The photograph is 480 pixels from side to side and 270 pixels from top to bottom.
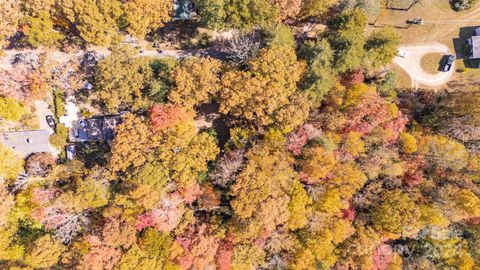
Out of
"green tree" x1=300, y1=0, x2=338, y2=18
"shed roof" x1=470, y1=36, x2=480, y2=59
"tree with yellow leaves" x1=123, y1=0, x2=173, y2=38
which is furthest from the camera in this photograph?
"shed roof" x1=470, y1=36, x2=480, y2=59

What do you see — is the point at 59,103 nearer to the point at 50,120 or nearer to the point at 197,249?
the point at 50,120

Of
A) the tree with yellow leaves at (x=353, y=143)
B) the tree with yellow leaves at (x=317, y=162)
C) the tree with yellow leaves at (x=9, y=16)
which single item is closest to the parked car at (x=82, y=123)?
the tree with yellow leaves at (x=9, y=16)

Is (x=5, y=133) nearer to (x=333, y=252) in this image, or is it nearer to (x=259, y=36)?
(x=259, y=36)

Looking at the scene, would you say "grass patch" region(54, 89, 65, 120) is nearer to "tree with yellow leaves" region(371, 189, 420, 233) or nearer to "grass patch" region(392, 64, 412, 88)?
"tree with yellow leaves" region(371, 189, 420, 233)

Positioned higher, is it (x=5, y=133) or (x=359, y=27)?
(x=359, y=27)

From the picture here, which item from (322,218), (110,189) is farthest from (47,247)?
(322,218)

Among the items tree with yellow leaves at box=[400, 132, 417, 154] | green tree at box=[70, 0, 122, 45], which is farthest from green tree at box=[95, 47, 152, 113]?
tree with yellow leaves at box=[400, 132, 417, 154]
